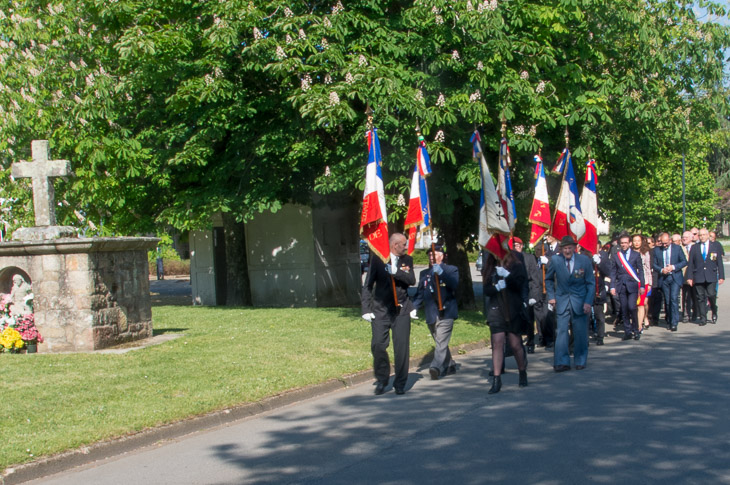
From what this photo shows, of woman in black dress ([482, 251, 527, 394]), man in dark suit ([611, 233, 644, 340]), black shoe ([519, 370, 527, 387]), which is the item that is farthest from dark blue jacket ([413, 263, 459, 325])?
man in dark suit ([611, 233, 644, 340])

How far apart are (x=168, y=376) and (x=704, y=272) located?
11.6m

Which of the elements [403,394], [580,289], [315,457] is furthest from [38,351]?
[580,289]

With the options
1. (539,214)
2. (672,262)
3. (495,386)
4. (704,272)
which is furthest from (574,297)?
(704,272)

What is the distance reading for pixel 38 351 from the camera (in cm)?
1236

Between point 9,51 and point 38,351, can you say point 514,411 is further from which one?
point 9,51

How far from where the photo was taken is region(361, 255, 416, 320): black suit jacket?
9.88 metres

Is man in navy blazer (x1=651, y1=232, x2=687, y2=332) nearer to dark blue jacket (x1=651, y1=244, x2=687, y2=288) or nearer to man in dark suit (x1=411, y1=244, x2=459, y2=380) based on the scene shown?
dark blue jacket (x1=651, y1=244, x2=687, y2=288)

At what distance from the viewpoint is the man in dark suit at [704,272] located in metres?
16.6

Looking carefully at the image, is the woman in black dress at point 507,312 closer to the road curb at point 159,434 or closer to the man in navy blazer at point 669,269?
the road curb at point 159,434

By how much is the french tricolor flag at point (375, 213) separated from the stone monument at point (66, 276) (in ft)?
13.9

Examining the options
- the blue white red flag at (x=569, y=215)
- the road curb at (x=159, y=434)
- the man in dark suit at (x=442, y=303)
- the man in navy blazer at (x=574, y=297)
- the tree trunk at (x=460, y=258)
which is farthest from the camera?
the tree trunk at (x=460, y=258)

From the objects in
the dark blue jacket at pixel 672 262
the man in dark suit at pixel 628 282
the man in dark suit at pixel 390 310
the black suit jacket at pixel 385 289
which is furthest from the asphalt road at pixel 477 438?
the dark blue jacket at pixel 672 262

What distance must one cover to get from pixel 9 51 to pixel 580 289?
15904 millimetres

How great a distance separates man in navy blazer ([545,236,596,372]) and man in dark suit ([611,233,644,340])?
354cm
